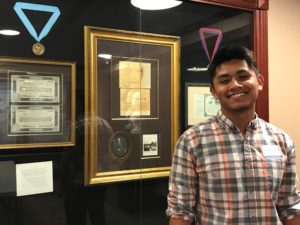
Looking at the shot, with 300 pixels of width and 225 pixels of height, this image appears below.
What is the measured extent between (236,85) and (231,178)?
319mm

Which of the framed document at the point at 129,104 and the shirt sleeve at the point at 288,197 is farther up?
the framed document at the point at 129,104

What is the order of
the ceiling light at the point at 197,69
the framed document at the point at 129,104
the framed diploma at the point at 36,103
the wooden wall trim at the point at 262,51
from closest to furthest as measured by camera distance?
the framed diploma at the point at 36,103, the framed document at the point at 129,104, the ceiling light at the point at 197,69, the wooden wall trim at the point at 262,51

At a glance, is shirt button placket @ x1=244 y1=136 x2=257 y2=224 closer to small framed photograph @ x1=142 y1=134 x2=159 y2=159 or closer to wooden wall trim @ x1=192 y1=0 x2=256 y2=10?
small framed photograph @ x1=142 y1=134 x2=159 y2=159

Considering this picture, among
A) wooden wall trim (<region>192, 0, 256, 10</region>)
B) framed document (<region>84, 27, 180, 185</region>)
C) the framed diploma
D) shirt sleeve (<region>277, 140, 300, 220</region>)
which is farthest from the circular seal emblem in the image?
wooden wall trim (<region>192, 0, 256, 10</region>)

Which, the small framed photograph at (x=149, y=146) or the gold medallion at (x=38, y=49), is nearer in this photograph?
the gold medallion at (x=38, y=49)

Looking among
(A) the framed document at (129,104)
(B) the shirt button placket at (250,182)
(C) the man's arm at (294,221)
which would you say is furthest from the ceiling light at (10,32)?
(C) the man's arm at (294,221)

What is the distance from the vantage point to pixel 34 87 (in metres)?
1.19

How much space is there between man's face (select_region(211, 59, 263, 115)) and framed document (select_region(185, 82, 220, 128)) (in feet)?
1.27

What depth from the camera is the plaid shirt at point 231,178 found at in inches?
41.1

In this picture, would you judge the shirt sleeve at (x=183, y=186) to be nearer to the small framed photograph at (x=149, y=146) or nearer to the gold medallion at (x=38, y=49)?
the small framed photograph at (x=149, y=146)

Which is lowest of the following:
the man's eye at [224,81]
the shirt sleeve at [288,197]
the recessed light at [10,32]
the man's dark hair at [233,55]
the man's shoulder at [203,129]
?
the shirt sleeve at [288,197]

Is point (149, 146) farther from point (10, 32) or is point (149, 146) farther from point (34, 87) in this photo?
point (10, 32)

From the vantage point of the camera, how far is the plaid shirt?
3.43ft

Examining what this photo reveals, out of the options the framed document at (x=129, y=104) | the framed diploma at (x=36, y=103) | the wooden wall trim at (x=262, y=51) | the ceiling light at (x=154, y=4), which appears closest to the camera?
the framed diploma at (x=36, y=103)
